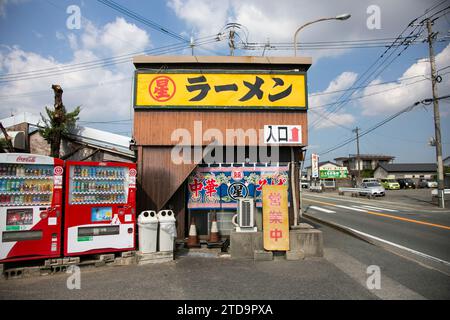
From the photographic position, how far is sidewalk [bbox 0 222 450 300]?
5.09 meters

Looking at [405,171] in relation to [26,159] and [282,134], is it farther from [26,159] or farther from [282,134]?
[26,159]

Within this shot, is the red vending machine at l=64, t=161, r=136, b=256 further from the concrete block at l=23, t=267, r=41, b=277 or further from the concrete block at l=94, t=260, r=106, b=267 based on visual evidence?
the concrete block at l=23, t=267, r=41, b=277

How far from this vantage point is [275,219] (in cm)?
752

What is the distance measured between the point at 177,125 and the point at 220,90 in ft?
6.33

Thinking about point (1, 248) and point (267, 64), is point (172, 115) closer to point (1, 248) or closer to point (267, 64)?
point (267, 64)

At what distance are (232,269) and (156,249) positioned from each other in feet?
7.00

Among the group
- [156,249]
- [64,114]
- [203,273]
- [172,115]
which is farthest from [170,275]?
[64,114]

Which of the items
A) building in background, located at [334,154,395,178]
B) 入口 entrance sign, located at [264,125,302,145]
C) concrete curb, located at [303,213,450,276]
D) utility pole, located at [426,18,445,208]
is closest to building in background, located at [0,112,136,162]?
入口 entrance sign, located at [264,125,302,145]

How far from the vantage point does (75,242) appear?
21.7 feet

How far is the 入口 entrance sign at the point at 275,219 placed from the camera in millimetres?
7392

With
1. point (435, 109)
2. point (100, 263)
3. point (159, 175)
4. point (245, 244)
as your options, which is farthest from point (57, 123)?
point (435, 109)

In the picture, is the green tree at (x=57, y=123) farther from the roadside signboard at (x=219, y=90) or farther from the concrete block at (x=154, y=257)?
the concrete block at (x=154, y=257)

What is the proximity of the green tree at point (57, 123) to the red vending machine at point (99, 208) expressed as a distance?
23.7 feet
